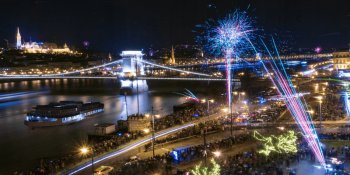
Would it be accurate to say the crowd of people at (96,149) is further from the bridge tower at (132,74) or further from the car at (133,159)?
the bridge tower at (132,74)

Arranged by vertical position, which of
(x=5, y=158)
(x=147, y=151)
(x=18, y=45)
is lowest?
(x=5, y=158)

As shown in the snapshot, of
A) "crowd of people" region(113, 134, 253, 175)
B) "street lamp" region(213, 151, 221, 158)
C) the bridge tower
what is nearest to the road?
"crowd of people" region(113, 134, 253, 175)

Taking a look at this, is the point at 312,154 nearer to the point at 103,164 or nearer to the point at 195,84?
the point at 103,164

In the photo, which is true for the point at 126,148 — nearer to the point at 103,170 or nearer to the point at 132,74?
the point at 103,170

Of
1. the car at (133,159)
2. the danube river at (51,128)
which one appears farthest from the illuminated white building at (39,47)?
the car at (133,159)

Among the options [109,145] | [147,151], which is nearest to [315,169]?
[147,151]
